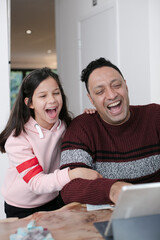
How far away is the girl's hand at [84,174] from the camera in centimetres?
141

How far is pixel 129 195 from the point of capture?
791 millimetres

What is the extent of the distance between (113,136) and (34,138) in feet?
1.39

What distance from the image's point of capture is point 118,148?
1.63 metres

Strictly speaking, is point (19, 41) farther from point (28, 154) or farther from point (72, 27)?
point (28, 154)

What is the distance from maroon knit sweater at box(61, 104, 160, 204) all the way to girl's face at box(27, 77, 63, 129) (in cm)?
14

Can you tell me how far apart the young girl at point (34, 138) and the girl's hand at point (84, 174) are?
24 cm

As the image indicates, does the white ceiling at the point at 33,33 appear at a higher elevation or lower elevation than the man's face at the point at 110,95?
higher

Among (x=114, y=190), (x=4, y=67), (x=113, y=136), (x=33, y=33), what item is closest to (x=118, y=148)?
(x=113, y=136)

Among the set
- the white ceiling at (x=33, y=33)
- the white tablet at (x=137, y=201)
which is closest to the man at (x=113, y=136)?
the white tablet at (x=137, y=201)

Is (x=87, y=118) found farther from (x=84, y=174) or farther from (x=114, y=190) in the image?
(x=114, y=190)

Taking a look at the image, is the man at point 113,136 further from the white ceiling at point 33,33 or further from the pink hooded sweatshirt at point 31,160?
the white ceiling at point 33,33

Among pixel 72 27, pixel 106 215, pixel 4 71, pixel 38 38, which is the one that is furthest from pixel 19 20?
pixel 106 215

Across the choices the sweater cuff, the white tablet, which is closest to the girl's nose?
the sweater cuff

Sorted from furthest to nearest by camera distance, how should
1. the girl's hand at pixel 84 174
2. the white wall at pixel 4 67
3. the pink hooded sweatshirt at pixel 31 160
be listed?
the white wall at pixel 4 67, the pink hooded sweatshirt at pixel 31 160, the girl's hand at pixel 84 174
